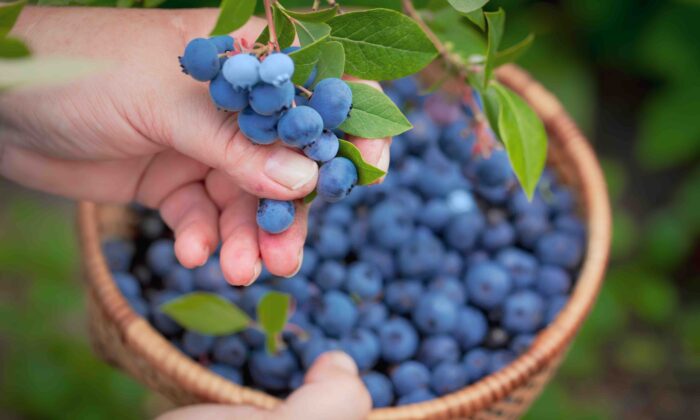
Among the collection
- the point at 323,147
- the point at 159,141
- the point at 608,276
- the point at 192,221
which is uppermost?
the point at 323,147

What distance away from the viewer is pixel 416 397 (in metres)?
1.02

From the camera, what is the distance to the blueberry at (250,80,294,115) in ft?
1.75

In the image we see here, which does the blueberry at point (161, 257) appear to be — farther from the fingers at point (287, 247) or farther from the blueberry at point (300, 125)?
the blueberry at point (300, 125)

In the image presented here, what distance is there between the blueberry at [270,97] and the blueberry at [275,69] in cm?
1

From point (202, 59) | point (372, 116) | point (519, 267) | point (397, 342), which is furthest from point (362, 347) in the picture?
point (202, 59)

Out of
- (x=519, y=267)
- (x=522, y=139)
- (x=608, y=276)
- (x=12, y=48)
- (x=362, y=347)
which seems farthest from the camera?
(x=608, y=276)

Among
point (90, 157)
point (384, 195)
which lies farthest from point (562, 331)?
point (90, 157)

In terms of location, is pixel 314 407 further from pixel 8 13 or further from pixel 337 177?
pixel 8 13

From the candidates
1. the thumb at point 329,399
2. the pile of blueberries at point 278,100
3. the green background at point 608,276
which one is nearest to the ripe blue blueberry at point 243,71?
the pile of blueberries at point 278,100

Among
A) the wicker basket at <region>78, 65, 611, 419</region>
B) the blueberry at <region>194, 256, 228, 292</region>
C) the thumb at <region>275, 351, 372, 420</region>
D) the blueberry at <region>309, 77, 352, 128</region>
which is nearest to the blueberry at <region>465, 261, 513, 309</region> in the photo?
the wicker basket at <region>78, 65, 611, 419</region>

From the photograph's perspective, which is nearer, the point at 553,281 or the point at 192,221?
the point at 192,221

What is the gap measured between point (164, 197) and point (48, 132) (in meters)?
0.17

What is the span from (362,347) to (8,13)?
0.69 meters

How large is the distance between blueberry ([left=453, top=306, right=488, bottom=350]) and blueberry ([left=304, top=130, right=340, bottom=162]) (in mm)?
558
